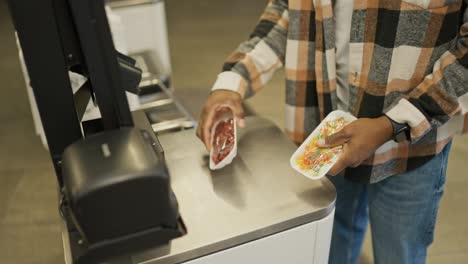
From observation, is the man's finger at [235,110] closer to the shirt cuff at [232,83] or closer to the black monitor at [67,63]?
the shirt cuff at [232,83]

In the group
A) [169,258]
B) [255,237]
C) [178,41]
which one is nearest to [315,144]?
[255,237]

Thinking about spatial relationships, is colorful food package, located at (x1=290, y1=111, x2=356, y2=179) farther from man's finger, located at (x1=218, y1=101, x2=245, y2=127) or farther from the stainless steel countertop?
man's finger, located at (x1=218, y1=101, x2=245, y2=127)

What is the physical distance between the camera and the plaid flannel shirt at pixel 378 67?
1007 millimetres

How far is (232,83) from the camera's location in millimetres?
1219

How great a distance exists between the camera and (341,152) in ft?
3.43

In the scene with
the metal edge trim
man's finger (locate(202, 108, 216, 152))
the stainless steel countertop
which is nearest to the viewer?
the stainless steel countertop

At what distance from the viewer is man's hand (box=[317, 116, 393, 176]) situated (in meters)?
1.03

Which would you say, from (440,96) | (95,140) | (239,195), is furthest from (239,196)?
(440,96)

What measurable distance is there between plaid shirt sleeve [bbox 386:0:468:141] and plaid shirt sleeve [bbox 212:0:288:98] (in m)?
0.35

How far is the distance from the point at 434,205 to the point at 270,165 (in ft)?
1.40

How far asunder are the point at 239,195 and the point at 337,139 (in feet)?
0.80

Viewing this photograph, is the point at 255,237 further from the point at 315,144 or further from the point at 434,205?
the point at 434,205

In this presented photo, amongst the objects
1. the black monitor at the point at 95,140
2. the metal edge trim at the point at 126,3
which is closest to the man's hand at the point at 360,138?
the black monitor at the point at 95,140

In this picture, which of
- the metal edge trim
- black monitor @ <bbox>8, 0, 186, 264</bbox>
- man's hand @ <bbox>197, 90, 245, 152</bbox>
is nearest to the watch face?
man's hand @ <bbox>197, 90, 245, 152</bbox>
